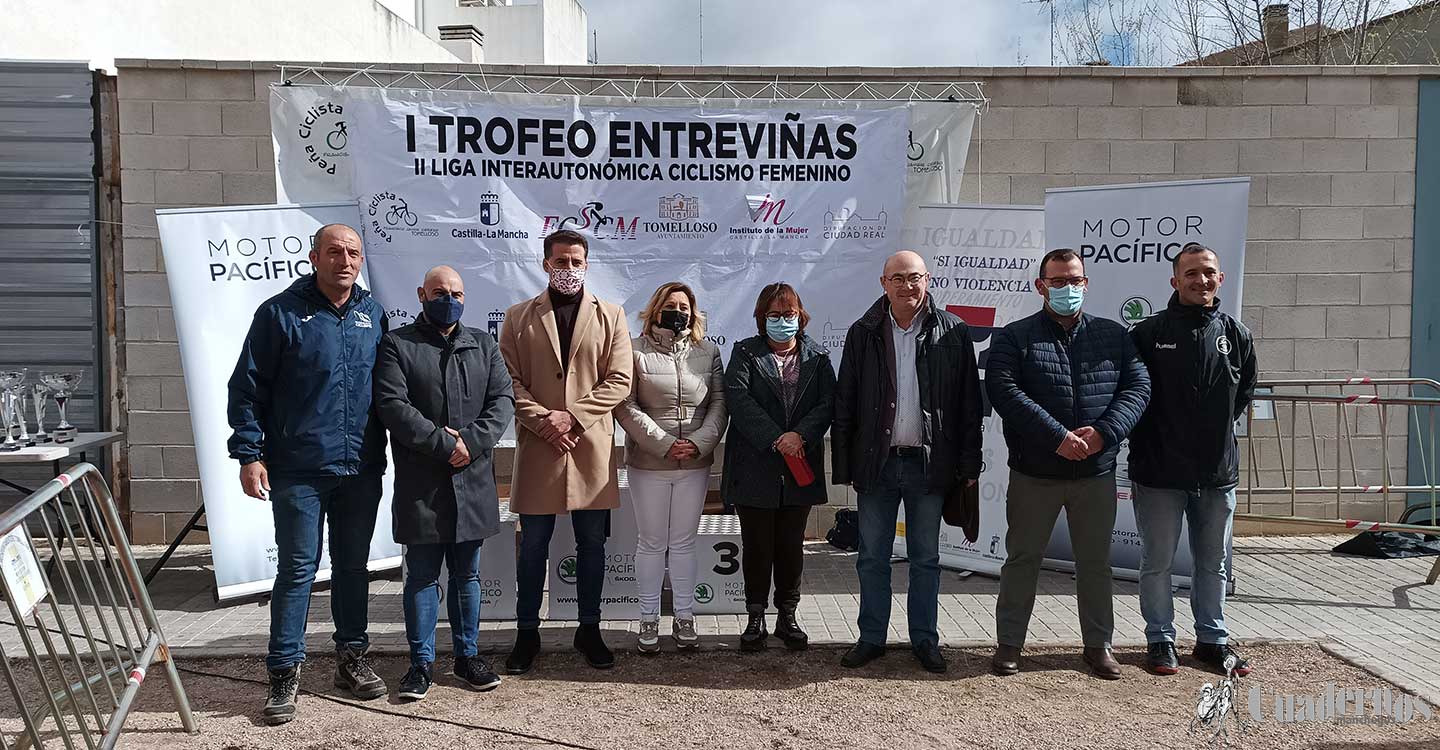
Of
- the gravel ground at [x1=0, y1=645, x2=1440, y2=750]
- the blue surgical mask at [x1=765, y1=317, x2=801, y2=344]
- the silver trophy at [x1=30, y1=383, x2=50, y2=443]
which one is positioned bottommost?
the gravel ground at [x1=0, y1=645, x2=1440, y2=750]

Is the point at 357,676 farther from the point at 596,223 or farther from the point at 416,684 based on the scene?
the point at 596,223

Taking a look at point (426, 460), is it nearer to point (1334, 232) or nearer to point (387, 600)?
point (387, 600)

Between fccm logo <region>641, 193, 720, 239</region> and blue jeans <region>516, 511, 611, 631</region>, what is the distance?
2335 mm

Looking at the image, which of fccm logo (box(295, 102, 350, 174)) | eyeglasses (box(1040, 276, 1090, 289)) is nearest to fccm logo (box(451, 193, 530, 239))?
fccm logo (box(295, 102, 350, 174))

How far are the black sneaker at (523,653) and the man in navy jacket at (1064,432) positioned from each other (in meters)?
1.98

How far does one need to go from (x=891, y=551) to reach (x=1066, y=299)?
50.8 inches

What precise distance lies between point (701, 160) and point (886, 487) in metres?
2.76

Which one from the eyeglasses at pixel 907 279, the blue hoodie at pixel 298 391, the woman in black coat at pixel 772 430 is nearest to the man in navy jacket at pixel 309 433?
the blue hoodie at pixel 298 391

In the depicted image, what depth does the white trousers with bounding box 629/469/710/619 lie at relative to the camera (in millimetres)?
4395

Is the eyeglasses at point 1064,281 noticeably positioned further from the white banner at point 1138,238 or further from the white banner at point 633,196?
the white banner at point 633,196

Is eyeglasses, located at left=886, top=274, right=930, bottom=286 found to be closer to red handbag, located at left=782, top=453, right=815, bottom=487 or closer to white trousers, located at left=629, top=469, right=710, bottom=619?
red handbag, located at left=782, top=453, right=815, bottom=487

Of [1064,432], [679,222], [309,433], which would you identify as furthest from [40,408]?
[1064,432]

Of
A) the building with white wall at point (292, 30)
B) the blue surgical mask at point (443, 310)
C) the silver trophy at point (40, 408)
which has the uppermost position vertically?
the building with white wall at point (292, 30)

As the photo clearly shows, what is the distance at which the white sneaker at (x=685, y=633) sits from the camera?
4445 mm
